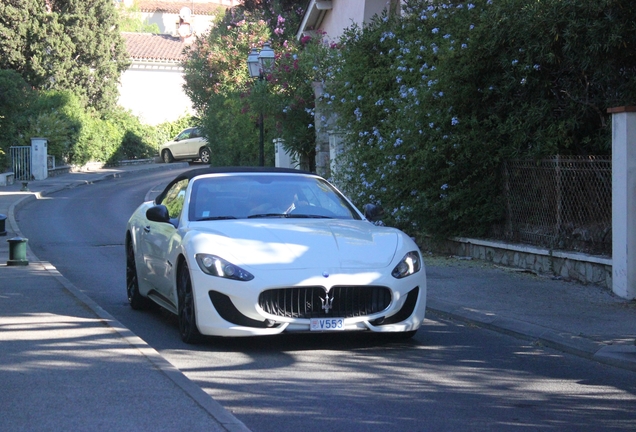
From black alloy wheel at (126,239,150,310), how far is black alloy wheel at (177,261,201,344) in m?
1.91

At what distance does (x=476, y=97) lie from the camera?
531 inches

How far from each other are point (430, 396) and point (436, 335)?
2.31 m

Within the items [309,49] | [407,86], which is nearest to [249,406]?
[407,86]

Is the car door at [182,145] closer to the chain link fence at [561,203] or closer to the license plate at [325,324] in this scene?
the chain link fence at [561,203]

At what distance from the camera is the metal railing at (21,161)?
37.3 m

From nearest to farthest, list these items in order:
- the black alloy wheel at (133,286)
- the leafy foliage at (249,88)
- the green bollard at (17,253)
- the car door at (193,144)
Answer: the black alloy wheel at (133,286)
the green bollard at (17,253)
the leafy foliage at (249,88)
the car door at (193,144)

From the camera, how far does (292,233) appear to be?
25.9ft

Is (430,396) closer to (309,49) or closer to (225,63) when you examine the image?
(309,49)

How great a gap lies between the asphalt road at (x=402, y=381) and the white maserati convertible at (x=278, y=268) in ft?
0.93

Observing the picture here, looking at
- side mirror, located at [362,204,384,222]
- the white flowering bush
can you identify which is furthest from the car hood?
the white flowering bush

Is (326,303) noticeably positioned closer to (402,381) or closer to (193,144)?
(402,381)

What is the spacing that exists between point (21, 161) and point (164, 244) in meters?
30.9

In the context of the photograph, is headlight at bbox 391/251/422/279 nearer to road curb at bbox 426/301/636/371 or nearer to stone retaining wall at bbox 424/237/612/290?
road curb at bbox 426/301/636/371

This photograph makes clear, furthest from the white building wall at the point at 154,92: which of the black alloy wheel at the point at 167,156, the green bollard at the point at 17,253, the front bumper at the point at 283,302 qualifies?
the front bumper at the point at 283,302
